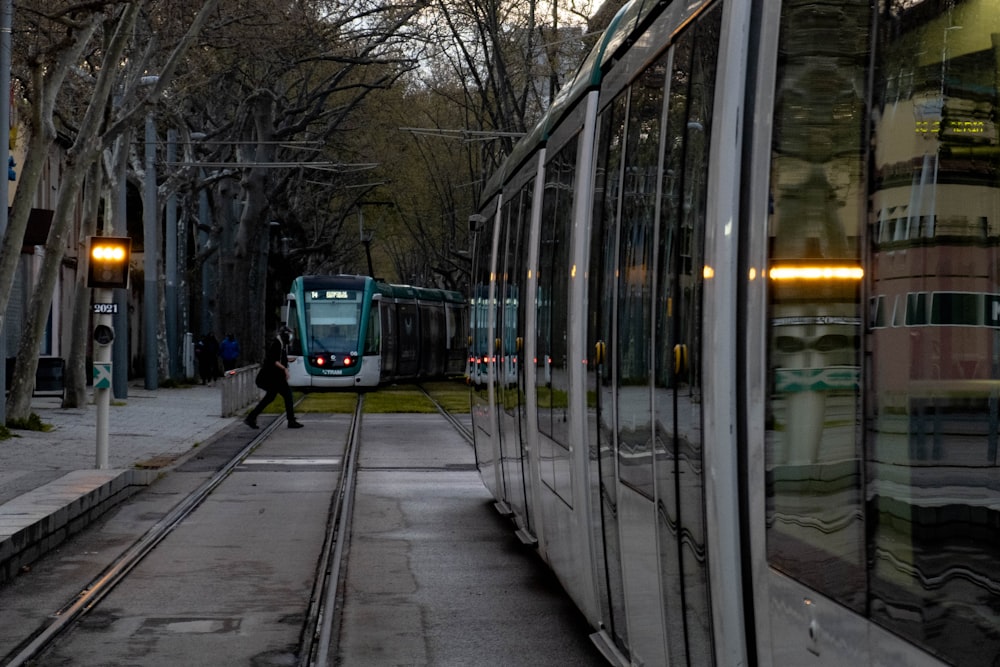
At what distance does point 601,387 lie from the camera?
693 centimetres

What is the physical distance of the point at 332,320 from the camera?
4356 cm

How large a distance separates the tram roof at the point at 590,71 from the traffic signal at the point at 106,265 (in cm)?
655

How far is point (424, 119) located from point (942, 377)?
187 ft

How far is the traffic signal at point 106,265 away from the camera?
57.8 feet

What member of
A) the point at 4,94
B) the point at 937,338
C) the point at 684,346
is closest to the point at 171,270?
the point at 4,94

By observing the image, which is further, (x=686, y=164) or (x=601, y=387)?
(x=601, y=387)

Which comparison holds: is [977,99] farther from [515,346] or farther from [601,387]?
[515,346]

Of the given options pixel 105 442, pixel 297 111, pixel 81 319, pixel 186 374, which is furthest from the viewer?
pixel 186 374

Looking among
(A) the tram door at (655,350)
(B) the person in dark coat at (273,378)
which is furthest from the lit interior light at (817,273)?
(B) the person in dark coat at (273,378)

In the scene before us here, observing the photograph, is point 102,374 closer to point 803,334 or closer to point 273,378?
point 273,378

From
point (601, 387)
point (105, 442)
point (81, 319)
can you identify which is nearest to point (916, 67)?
point (601, 387)

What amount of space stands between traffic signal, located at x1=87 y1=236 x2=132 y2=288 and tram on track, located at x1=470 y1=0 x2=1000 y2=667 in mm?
11478

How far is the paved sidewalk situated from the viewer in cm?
1263

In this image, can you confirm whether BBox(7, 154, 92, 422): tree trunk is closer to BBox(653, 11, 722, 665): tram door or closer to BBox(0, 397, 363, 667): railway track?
BBox(0, 397, 363, 667): railway track
